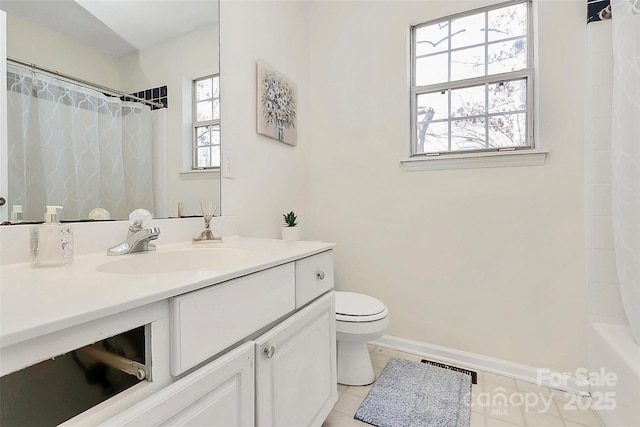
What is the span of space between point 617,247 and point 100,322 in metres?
1.83

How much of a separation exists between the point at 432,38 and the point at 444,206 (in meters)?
1.10

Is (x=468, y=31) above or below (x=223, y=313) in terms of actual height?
above

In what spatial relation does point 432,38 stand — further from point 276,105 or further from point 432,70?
point 276,105

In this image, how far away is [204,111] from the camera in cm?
136

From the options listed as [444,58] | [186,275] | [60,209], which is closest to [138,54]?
[60,209]

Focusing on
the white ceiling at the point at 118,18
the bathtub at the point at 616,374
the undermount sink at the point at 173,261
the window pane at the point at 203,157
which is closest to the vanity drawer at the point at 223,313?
the undermount sink at the point at 173,261

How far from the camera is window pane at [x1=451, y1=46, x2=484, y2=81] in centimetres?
181

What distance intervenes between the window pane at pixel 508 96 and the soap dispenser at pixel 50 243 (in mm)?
2074

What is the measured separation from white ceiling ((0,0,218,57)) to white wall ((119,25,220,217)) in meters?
0.04

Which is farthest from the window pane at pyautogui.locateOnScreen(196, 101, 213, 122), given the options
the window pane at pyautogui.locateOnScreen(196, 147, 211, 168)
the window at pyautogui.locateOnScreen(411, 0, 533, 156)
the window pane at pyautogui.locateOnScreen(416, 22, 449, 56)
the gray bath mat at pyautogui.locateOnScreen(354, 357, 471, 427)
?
the gray bath mat at pyautogui.locateOnScreen(354, 357, 471, 427)

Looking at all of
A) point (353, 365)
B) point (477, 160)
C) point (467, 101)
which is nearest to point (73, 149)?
point (353, 365)

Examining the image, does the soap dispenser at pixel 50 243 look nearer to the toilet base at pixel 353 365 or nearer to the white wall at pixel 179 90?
the white wall at pixel 179 90

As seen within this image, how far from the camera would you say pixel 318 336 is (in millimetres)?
1118

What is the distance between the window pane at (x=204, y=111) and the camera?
1342 millimetres
